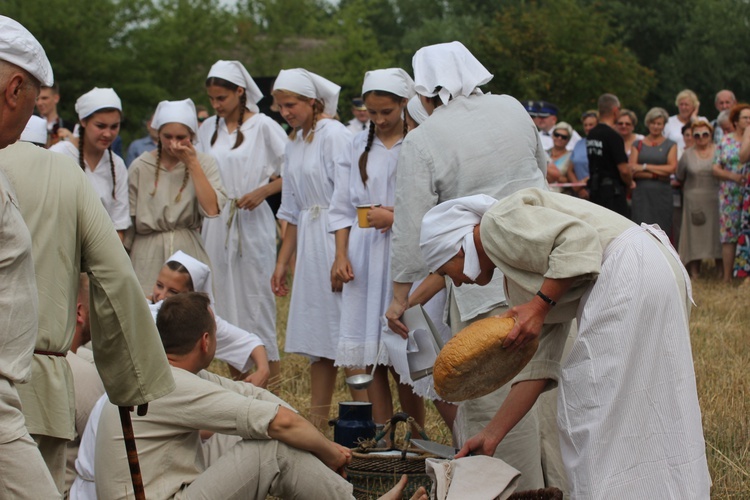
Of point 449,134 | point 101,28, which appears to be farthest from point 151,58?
point 449,134

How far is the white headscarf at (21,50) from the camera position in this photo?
2951 mm

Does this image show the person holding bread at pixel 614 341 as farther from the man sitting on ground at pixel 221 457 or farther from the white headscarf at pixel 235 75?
the white headscarf at pixel 235 75

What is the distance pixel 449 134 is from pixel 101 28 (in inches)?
1014

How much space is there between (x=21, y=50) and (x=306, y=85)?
3.77m

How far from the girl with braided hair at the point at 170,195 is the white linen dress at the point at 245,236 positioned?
50cm

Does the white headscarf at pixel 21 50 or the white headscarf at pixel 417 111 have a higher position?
the white headscarf at pixel 21 50

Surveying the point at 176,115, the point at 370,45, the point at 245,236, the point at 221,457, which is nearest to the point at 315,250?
the point at 245,236

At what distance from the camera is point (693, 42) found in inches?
1449

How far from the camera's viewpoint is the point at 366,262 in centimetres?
618

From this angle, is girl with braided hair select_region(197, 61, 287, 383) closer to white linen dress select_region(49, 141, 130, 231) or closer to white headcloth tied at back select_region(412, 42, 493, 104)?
white linen dress select_region(49, 141, 130, 231)

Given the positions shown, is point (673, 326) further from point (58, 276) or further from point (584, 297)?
point (58, 276)

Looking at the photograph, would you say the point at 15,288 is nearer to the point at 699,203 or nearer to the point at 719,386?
the point at 719,386

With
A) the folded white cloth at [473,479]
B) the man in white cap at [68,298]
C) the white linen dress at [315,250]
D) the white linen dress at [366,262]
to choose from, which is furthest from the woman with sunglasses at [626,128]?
the man in white cap at [68,298]

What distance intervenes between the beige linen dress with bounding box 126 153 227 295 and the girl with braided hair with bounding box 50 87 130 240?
9 cm
